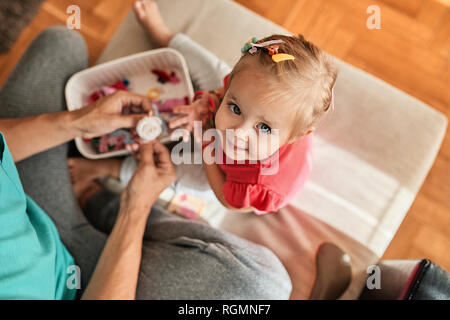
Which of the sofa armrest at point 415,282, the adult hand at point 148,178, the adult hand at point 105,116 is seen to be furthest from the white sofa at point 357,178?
the adult hand at point 105,116

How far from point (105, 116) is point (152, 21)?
398mm

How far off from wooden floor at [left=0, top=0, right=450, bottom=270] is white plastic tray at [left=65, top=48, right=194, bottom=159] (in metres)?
0.36

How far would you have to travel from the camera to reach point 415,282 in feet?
2.13

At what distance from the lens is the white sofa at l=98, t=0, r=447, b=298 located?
0.89 metres

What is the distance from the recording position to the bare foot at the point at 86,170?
3.22 feet

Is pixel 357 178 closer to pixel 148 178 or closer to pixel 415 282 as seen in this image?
pixel 415 282

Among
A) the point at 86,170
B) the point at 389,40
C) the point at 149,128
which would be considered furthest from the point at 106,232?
the point at 389,40

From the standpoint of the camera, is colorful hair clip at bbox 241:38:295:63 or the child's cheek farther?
the child's cheek

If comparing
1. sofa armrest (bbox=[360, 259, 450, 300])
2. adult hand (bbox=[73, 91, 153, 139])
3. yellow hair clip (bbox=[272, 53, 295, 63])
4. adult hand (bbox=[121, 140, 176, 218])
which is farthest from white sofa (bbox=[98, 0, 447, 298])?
yellow hair clip (bbox=[272, 53, 295, 63])

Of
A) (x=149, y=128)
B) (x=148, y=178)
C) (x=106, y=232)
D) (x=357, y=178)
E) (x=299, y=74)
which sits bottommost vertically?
(x=106, y=232)

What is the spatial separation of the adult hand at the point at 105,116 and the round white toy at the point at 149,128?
0.05ft

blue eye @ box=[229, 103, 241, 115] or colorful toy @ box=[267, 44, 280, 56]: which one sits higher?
colorful toy @ box=[267, 44, 280, 56]

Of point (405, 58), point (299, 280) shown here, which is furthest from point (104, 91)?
point (405, 58)

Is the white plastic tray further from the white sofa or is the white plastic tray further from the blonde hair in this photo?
the blonde hair
